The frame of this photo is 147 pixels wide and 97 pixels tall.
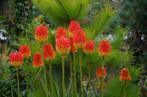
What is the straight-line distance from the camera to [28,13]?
6094 millimetres

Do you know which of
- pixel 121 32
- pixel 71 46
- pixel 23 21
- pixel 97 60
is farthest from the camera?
pixel 23 21

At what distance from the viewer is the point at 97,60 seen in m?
3.59

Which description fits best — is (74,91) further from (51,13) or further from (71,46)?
(51,13)

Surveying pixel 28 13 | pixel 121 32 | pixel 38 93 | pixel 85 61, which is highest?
pixel 28 13

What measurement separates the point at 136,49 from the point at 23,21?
1.61 m

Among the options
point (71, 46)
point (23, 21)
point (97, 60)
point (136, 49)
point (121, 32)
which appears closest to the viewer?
point (71, 46)

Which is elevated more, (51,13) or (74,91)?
(51,13)

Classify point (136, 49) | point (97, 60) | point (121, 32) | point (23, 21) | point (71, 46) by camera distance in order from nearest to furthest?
1. point (71, 46)
2. point (97, 60)
3. point (121, 32)
4. point (136, 49)
5. point (23, 21)

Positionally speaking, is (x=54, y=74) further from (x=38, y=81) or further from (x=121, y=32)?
(x=121, y=32)

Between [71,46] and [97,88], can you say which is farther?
[97,88]

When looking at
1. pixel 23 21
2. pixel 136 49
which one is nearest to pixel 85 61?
pixel 136 49

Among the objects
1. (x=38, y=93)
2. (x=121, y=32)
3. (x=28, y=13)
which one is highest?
(x=28, y=13)

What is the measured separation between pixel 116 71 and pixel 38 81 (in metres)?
0.70

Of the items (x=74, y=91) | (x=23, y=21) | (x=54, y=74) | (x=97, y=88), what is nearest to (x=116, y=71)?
(x=97, y=88)
